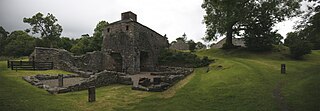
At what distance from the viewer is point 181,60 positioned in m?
29.2

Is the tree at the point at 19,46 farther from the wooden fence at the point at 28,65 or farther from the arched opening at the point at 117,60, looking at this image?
the arched opening at the point at 117,60

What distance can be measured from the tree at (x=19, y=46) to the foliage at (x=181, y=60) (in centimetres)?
3901

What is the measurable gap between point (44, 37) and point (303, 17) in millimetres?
58674

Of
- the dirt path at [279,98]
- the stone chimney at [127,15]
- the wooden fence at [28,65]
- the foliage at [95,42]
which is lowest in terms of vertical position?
the dirt path at [279,98]

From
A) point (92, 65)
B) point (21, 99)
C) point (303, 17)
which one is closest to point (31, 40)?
point (92, 65)

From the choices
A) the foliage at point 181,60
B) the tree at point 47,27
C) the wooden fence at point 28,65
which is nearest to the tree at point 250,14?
the foliage at point 181,60

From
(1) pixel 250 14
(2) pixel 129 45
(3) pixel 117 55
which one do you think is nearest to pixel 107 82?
(2) pixel 129 45

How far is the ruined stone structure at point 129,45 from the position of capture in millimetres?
27219

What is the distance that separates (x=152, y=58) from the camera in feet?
106

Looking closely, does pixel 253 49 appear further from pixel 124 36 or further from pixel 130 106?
pixel 130 106

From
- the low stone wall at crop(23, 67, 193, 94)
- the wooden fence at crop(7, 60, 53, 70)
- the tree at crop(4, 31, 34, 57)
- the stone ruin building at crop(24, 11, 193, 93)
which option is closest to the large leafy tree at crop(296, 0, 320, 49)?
the low stone wall at crop(23, 67, 193, 94)

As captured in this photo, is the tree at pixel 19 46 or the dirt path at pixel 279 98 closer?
the dirt path at pixel 279 98

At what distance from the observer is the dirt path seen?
8.59 m

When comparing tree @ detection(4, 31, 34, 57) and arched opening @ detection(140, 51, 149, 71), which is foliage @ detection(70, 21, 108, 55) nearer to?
tree @ detection(4, 31, 34, 57)
